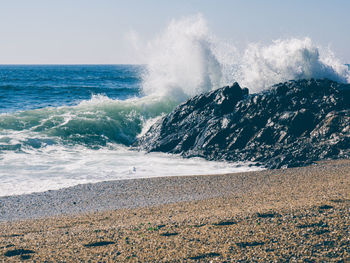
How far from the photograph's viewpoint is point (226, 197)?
298 inches

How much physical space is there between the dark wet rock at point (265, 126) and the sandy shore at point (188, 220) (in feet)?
5.59

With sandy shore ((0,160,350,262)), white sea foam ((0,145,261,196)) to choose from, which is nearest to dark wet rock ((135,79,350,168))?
white sea foam ((0,145,261,196))

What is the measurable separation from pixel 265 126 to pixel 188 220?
6837 millimetres

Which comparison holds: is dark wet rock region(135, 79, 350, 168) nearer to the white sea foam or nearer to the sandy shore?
the white sea foam

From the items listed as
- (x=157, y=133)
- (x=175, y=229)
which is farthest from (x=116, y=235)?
(x=157, y=133)

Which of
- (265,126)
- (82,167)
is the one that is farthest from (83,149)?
(265,126)

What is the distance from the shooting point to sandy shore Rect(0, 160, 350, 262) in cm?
446

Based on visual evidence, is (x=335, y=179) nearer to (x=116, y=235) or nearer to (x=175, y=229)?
(x=175, y=229)

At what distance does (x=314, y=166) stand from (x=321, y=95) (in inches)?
138

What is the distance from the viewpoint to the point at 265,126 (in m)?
12.0

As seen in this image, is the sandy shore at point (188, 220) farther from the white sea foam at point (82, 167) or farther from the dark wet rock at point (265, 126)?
the dark wet rock at point (265, 126)

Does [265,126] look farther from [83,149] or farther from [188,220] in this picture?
[188,220]

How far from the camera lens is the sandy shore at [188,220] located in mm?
4461

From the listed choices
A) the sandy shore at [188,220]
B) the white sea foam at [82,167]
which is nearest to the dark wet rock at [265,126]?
the white sea foam at [82,167]
